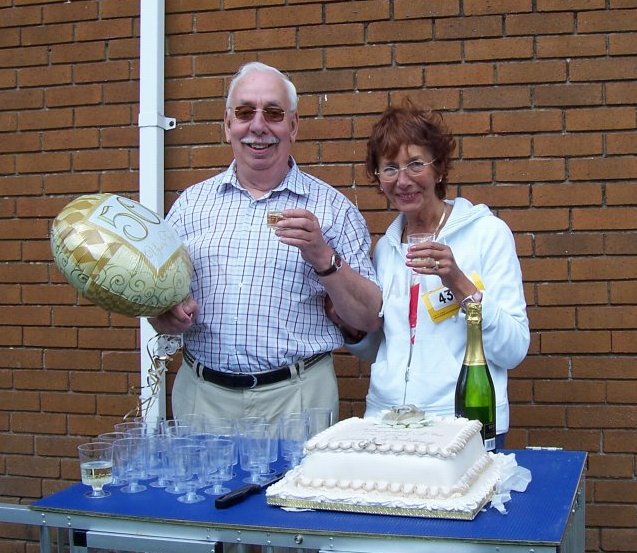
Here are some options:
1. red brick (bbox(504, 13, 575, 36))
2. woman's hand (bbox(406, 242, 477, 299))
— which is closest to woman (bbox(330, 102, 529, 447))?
woman's hand (bbox(406, 242, 477, 299))

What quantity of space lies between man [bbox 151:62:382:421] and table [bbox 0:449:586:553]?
32.0 inches

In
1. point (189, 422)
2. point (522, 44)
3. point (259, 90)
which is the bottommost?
point (189, 422)

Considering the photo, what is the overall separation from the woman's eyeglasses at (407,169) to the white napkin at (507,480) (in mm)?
1023

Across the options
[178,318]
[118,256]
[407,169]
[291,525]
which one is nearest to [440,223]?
[407,169]

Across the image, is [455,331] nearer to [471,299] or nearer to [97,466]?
[471,299]

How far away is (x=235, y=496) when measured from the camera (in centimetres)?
217

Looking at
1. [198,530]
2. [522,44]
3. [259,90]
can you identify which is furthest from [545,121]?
[198,530]

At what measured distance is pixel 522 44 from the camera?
12.8ft

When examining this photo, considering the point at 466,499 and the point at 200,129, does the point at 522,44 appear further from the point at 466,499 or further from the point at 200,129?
the point at 466,499

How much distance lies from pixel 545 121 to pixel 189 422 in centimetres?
225

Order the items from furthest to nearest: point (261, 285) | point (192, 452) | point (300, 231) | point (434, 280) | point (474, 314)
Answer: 1. point (261, 285)
2. point (434, 280)
3. point (300, 231)
4. point (474, 314)
5. point (192, 452)

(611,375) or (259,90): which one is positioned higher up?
(259,90)

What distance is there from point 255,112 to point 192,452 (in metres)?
1.39

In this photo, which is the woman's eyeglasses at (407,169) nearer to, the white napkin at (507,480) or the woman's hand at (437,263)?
the woman's hand at (437,263)
